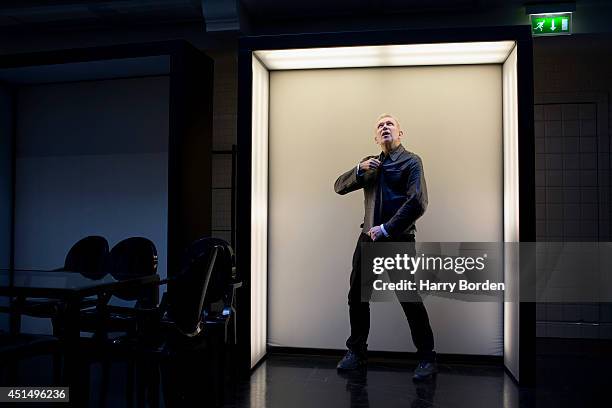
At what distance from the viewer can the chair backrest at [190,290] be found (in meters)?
2.19

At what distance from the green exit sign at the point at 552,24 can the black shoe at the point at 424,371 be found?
3.36m

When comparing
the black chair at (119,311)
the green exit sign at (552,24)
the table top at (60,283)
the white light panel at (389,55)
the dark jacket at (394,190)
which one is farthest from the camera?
the green exit sign at (552,24)

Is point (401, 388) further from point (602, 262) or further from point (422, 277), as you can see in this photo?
point (602, 262)

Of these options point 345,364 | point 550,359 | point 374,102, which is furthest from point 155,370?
point 550,359

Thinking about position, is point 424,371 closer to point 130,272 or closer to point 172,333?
point 172,333

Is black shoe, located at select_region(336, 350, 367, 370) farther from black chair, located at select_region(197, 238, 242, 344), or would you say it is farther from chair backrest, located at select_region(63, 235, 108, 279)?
chair backrest, located at select_region(63, 235, 108, 279)

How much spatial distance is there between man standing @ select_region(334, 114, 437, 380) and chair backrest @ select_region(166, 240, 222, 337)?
1367mm

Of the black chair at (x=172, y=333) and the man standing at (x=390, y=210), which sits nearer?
the black chair at (x=172, y=333)

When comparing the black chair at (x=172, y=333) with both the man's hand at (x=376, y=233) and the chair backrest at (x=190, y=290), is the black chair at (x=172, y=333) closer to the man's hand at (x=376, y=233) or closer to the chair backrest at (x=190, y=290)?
the chair backrest at (x=190, y=290)

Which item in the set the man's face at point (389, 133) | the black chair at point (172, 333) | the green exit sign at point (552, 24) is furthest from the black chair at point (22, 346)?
the green exit sign at point (552, 24)

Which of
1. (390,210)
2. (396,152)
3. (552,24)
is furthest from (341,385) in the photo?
(552,24)

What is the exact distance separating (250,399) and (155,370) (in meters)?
0.78

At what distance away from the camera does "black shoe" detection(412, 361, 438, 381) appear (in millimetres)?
3338

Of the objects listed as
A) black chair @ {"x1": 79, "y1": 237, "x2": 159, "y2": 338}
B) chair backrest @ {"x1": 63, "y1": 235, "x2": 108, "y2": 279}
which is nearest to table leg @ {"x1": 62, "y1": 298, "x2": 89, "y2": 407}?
black chair @ {"x1": 79, "y1": 237, "x2": 159, "y2": 338}
